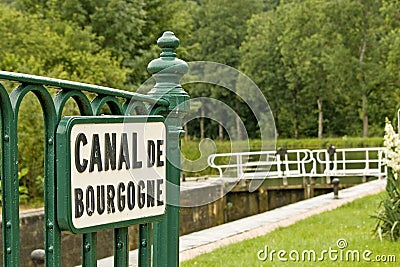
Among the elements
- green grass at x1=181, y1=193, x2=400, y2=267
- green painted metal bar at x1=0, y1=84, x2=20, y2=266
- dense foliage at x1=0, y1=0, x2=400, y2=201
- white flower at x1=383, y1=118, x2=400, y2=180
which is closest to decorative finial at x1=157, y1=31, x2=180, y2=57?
green painted metal bar at x1=0, y1=84, x2=20, y2=266

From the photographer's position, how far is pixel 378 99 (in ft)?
164

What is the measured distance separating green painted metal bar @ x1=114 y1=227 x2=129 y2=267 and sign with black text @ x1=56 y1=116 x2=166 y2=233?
0.29ft

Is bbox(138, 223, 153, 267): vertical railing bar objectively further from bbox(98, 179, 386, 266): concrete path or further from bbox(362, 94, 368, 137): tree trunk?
bbox(362, 94, 368, 137): tree trunk

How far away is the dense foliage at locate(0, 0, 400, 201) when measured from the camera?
26.3 metres

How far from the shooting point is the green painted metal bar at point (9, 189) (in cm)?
258

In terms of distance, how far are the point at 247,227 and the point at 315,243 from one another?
2.35 metres

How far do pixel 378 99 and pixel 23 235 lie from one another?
3836 centimetres

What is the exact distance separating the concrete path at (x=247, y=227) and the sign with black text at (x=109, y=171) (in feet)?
17.5

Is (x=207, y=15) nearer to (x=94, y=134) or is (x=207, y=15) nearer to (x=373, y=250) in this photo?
(x=373, y=250)

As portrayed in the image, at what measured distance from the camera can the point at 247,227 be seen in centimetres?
1255

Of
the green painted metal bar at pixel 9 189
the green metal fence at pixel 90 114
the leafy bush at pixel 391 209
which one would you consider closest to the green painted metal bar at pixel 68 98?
the green metal fence at pixel 90 114

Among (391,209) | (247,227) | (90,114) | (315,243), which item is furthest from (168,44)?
(247,227)

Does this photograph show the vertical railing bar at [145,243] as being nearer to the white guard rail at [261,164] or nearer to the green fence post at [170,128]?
the green fence post at [170,128]

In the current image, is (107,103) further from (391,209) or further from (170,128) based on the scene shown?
(391,209)
